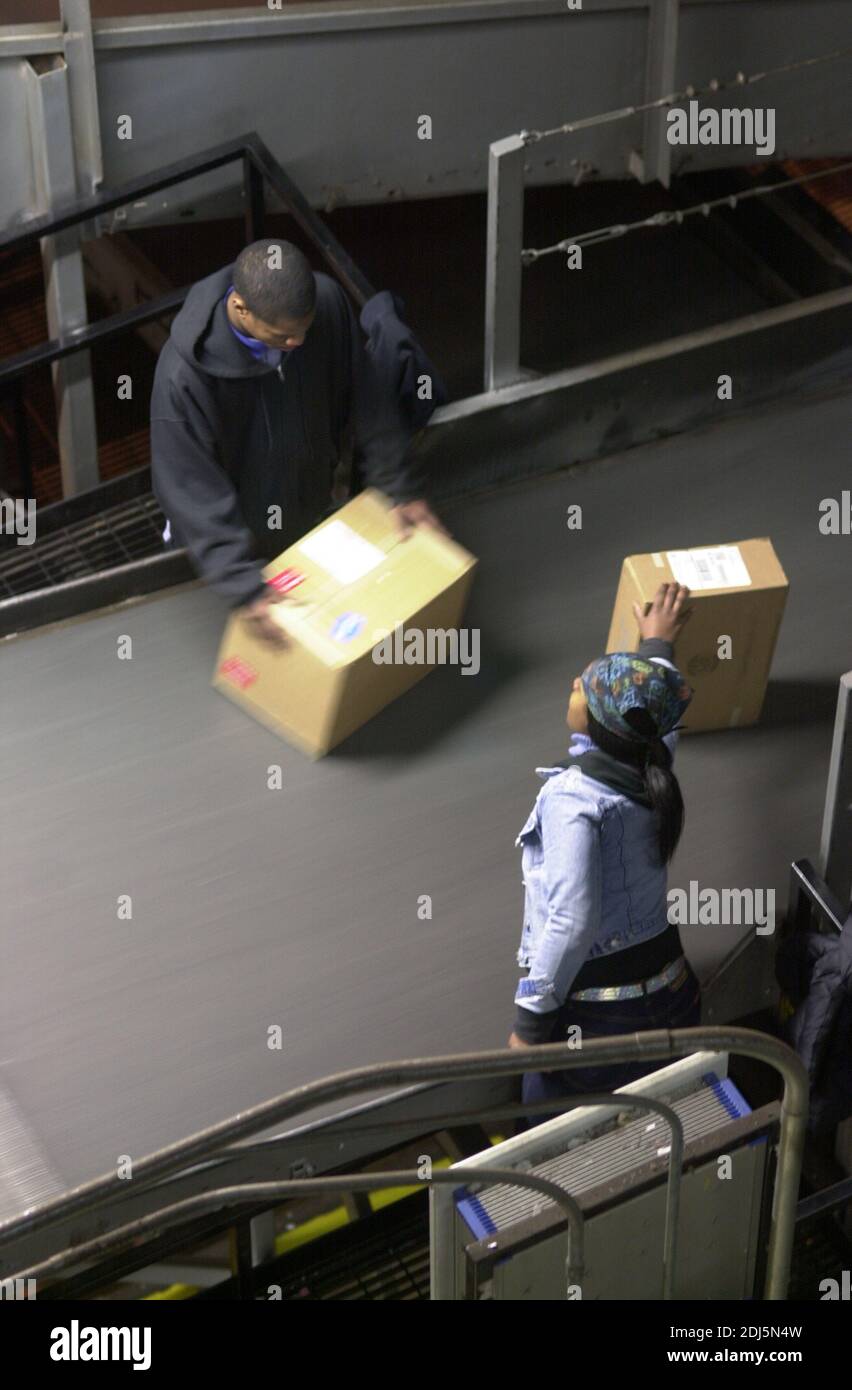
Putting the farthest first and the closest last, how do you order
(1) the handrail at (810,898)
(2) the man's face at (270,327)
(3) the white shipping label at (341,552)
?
(3) the white shipping label at (341,552) < (2) the man's face at (270,327) < (1) the handrail at (810,898)

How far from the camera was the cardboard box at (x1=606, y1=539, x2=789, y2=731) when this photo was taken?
4402 millimetres

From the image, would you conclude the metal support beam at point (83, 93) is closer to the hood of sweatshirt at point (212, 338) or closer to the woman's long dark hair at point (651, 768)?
the hood of sweatshirt at point (212, 338)

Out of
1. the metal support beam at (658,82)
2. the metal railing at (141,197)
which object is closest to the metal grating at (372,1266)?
the metal railing at (141,197)

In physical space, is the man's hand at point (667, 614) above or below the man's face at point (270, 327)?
below

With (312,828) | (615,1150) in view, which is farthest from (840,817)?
(312,828)

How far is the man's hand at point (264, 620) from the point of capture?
4355 mm

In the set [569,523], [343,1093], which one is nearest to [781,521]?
[569,523]

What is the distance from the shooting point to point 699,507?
528cm

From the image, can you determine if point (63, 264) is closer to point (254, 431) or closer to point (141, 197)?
point (141, 197)

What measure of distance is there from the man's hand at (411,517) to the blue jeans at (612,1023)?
1352mm

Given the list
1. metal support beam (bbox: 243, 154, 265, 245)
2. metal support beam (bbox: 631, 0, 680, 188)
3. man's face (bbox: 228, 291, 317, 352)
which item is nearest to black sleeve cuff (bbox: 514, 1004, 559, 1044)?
man's face (bbox: 228, 291, 317, 352)

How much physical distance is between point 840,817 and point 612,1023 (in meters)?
0.73

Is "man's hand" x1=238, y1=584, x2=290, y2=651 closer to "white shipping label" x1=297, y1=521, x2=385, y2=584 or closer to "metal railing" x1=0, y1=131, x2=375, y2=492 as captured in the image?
"white shipping label" x1=297, y1=521, x2=385, y2=584

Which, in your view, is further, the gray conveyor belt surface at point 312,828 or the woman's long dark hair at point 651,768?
the gray conveyor belt surface at point 312,828
